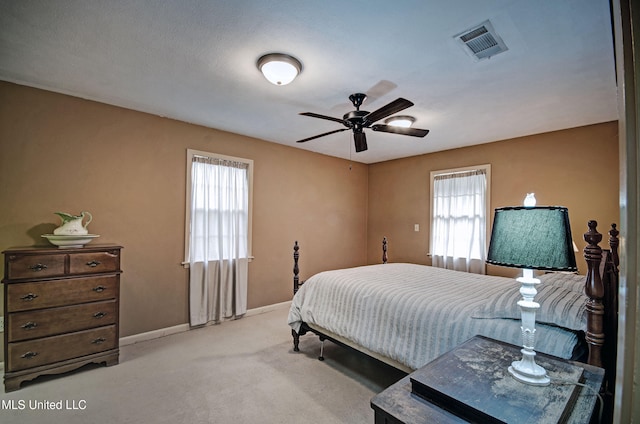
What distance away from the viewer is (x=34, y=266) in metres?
2.47

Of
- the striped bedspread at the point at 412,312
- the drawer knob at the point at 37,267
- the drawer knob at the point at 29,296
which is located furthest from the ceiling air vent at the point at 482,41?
the drawer knob at the point at 29,296

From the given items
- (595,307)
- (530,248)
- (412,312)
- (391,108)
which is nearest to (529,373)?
(530,248)

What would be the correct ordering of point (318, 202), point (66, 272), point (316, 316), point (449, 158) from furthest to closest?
1. point (318, 202)
2. point (449, 158)
3. point (316, 316)
4. point (66, 272)

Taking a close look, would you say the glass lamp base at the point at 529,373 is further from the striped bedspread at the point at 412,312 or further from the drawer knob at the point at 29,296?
the drawer knob at the point at 29,296

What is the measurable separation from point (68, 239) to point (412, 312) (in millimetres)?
3064

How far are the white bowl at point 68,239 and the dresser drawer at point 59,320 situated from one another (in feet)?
1.83

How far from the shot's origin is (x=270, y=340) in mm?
3432

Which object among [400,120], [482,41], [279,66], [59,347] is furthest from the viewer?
[400,120]

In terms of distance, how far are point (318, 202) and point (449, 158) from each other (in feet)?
7.59

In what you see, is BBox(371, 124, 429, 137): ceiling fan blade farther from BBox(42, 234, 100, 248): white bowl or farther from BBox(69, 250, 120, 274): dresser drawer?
BBox(42, 234, 100, 248): white bowl

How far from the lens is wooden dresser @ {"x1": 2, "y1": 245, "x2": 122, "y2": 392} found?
2395 mm

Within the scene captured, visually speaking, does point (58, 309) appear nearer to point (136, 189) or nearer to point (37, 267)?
point (37, 267)

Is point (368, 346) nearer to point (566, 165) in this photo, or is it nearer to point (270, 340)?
point (270, 340)

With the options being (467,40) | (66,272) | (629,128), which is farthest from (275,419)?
(467,40)
